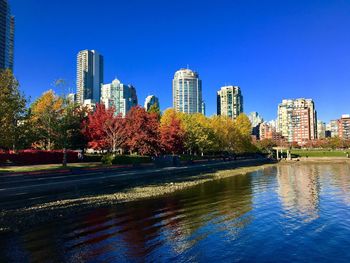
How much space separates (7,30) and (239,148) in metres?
104

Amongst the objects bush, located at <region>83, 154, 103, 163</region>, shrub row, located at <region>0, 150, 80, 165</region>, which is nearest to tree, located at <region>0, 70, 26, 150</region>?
shrub row, located at <region>0, 150, 80, 165</region>

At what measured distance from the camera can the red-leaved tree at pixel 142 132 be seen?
62.4 meters

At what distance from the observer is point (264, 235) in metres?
17.7

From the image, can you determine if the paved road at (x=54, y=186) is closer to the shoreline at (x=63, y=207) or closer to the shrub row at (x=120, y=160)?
the shoreline at (x=63, y=207)

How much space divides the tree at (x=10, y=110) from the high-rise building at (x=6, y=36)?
322 ft

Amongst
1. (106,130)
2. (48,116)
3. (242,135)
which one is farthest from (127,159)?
(242,135)

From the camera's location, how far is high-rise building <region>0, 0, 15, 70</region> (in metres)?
134

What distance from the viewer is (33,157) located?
186 ft

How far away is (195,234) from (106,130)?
44145 mm

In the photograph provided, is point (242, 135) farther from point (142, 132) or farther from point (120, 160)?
point (120, 160)

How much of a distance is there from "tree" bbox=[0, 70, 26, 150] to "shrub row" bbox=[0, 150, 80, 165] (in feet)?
29.7

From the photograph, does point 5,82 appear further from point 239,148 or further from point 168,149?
point 239,148

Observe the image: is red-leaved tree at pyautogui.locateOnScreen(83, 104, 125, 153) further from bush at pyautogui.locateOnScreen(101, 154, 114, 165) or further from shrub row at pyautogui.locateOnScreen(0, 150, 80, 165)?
shrub row at pyautogui.locateOnScreen(0, 150, 80, 165)

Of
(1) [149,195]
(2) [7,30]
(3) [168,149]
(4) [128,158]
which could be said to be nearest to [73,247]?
(1) [149,195]
